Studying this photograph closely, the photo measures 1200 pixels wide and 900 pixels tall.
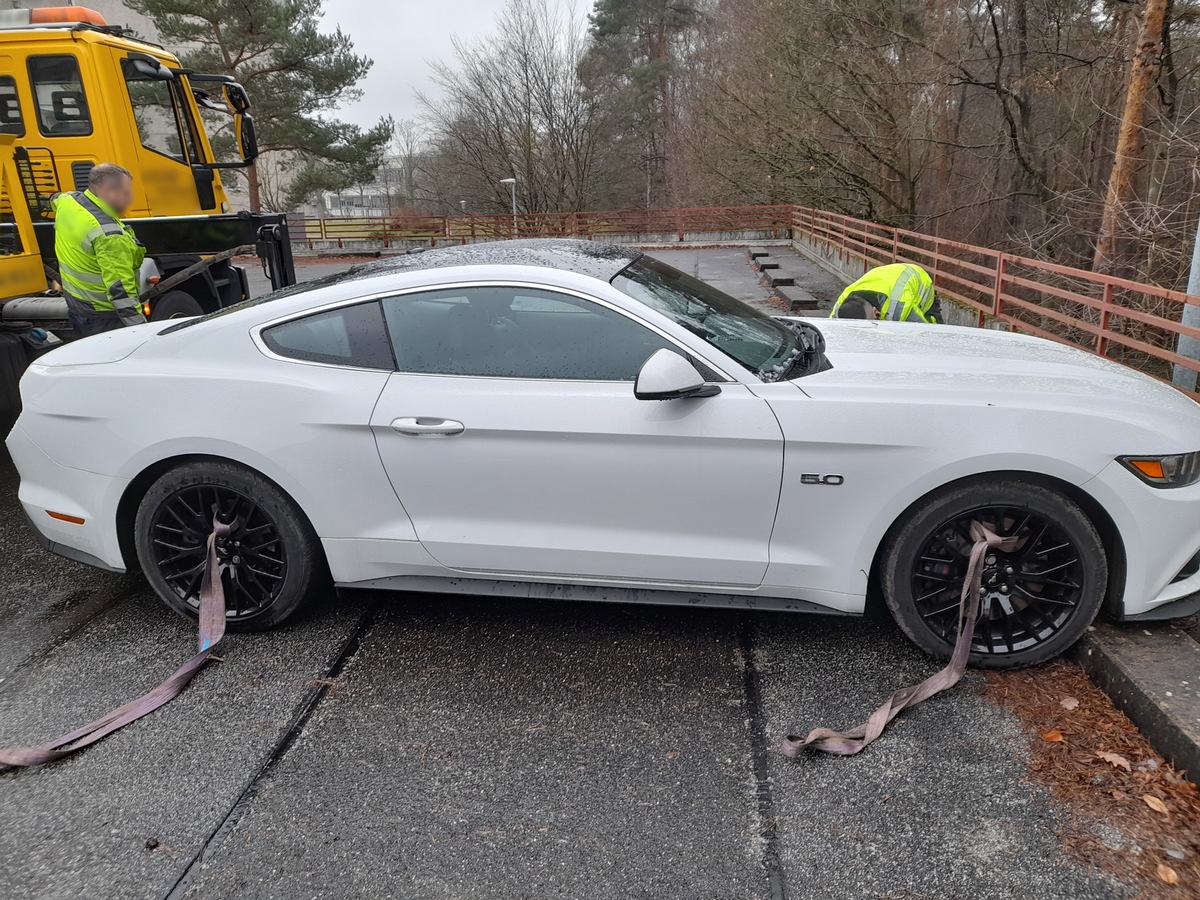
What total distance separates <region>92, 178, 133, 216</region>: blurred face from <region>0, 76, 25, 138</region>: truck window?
2.35 metres

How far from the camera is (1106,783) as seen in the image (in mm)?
2484

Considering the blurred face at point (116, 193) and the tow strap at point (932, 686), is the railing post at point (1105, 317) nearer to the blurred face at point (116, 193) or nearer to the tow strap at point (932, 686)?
the tow strap at point (932, 686)

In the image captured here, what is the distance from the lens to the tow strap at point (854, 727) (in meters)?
2.70

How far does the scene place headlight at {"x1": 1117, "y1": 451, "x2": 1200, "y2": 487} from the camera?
110 inches

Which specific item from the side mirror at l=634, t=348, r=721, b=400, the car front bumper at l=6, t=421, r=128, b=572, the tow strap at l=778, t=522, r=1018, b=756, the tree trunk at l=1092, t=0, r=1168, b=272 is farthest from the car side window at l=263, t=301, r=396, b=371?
the tree trunk at l=1092, t=0, r=1168, b=272

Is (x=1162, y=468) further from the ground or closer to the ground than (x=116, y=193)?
closer to the ground

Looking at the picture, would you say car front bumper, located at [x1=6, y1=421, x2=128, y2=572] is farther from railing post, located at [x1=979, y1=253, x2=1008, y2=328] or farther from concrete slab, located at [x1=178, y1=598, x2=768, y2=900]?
railing post, located at [x1=979, y1=253, x2=1008, y2=328]

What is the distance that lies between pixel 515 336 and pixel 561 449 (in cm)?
49

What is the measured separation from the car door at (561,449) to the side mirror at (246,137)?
615 cm

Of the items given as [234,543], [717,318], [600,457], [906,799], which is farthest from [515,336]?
[906,799]

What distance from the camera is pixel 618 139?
39344mm

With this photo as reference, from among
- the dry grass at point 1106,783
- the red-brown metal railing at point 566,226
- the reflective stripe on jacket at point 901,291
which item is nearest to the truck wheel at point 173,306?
Answer: the reflective stripe on jacket at point 901,291

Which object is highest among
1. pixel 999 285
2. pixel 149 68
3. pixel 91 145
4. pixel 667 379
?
pixel 149 68

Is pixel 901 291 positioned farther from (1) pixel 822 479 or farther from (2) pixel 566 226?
(2) pixel 566 226
